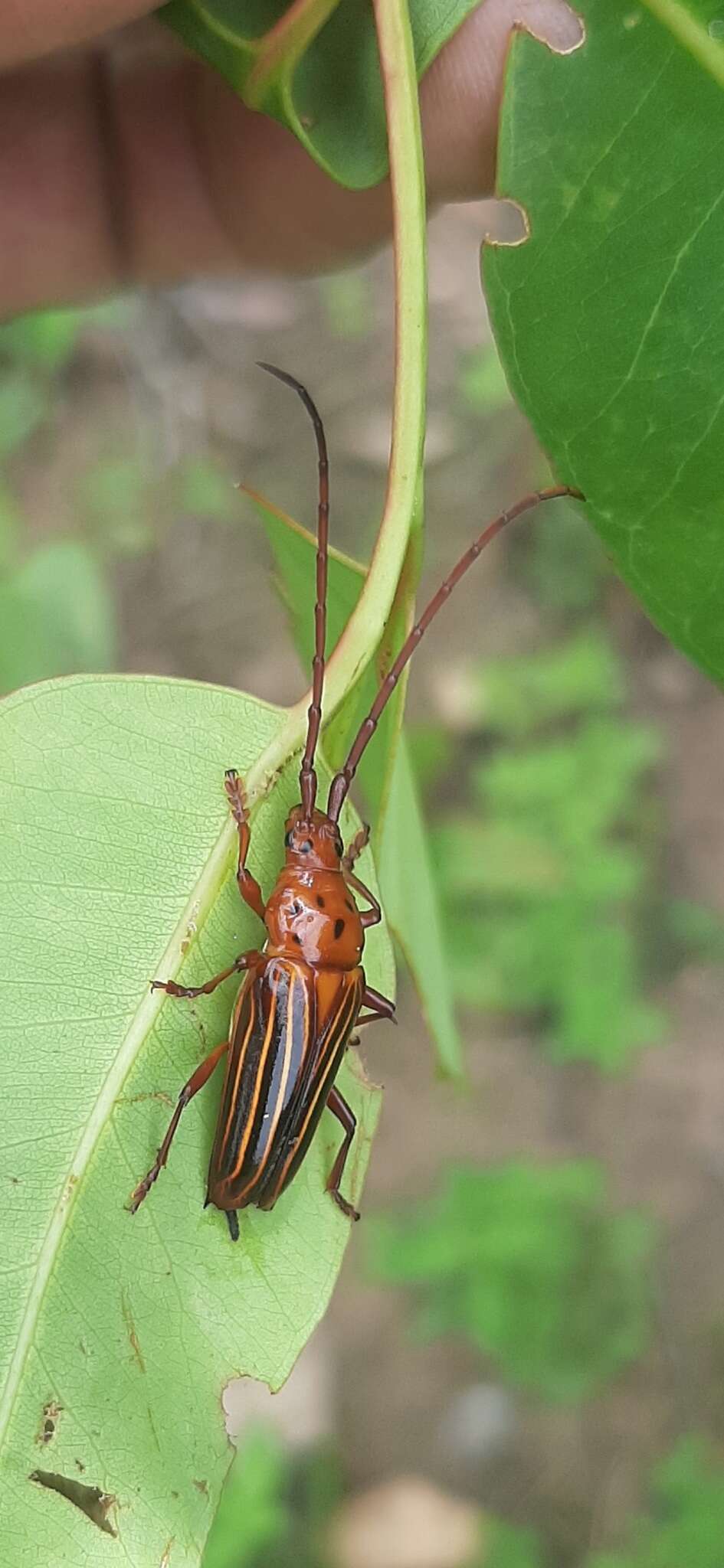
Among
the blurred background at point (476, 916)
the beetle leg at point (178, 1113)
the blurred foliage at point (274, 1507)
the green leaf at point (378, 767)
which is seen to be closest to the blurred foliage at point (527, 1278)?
the blurred background at point (476, 916)

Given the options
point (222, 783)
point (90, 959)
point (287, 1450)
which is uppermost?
point (222, 783)

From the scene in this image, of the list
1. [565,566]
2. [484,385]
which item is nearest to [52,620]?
[565,566]

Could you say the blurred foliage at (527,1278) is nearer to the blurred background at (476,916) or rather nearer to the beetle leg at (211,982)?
the blurred background at (476,916)

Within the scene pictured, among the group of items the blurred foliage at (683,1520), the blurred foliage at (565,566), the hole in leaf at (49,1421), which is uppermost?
the blurred foliage at (565,566)

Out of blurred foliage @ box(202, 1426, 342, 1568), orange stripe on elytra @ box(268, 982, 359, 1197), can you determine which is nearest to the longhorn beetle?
orange stripe on elytra @ box(268, 982, 359, 1197)

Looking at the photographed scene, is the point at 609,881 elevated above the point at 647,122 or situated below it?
above

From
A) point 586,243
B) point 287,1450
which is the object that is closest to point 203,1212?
point 586,243

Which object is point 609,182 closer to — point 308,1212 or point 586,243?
point 586,243
